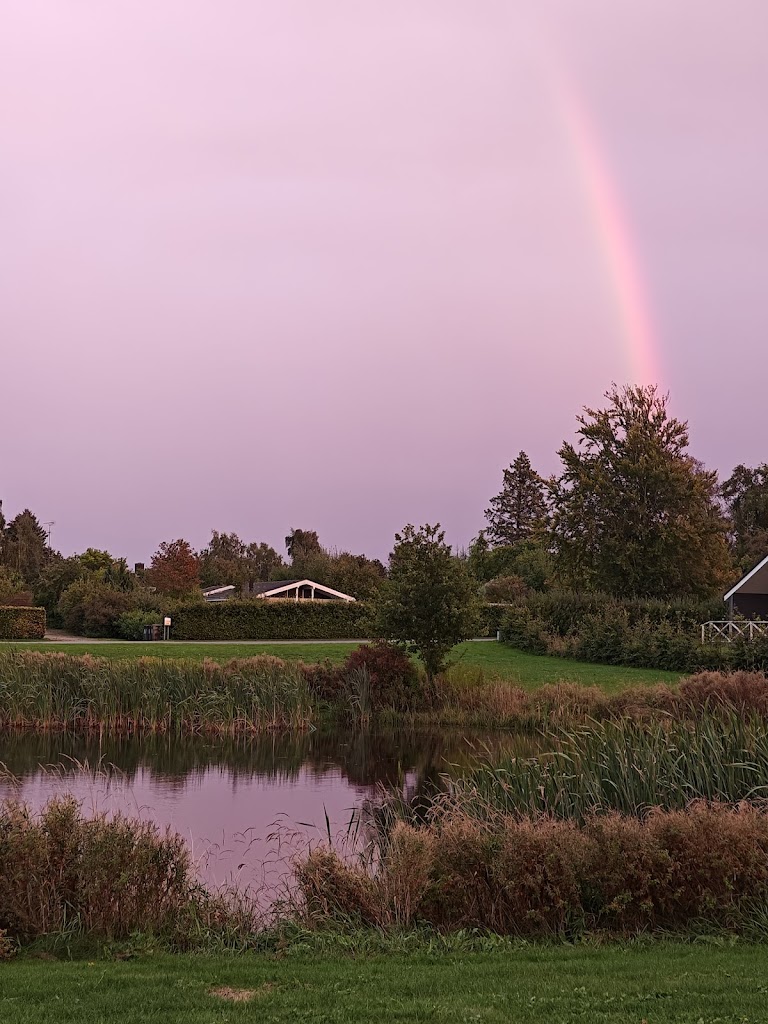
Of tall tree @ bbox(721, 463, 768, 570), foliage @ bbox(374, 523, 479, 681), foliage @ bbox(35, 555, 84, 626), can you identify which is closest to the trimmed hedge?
foliage @ bbox(35, 555, 84, 626)

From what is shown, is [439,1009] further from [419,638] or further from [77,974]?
[419,638]

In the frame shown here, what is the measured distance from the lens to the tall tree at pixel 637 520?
4788 cm

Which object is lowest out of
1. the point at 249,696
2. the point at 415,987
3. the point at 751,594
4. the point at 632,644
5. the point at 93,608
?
the point at 415,987

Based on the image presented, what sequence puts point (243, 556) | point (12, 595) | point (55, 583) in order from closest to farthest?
1. point (12, 595)
2. point (55, 583)
3. point (243, 556)

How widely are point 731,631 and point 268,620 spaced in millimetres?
20824

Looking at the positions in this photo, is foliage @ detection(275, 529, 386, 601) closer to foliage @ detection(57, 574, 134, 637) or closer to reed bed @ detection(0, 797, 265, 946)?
foliage @ detection(57, 574, 134, 637)

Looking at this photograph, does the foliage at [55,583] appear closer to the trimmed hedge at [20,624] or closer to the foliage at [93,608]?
the foliage at [93,608]

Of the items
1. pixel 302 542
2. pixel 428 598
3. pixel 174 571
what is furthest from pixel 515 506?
pixel 428 598

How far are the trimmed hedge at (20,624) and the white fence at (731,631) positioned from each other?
28.1 metres

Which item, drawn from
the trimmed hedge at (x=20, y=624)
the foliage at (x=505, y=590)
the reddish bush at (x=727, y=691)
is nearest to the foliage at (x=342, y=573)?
the foliage at (x=505, y=590)

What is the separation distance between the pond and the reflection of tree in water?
0.08 ft

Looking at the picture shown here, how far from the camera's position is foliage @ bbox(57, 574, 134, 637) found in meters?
50.2

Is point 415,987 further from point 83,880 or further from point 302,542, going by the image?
point 302,542

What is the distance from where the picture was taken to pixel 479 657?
37125 millimetres
